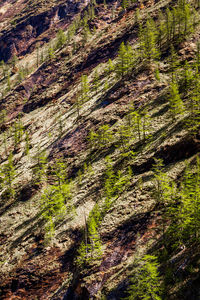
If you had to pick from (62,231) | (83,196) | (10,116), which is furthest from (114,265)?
(10,116)

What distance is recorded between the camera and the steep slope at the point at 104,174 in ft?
78.5

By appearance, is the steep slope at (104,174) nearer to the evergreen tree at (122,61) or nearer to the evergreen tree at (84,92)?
the evergreen tree at (84,92)

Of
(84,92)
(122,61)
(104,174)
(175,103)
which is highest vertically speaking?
(122,61)

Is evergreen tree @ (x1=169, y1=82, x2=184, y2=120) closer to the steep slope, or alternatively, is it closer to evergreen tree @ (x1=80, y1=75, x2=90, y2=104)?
the steep slope

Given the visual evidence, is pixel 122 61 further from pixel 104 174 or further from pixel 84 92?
pixel 104 174

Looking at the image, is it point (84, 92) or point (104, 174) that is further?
point (84, 92)

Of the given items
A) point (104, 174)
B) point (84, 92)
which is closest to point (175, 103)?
point (104, 174)

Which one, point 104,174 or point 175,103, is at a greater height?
point 175,103

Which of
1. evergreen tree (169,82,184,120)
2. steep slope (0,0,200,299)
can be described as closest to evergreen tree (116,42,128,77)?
steep slope (0,0,200,299)

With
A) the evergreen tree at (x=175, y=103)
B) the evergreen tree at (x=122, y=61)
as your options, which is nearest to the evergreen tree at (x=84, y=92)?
the evergreen tree at (x=122, y=61)

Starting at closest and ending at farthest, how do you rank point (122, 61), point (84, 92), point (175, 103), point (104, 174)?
point (175, 103) < point (104, 174) < point (122, 61) < point (84, 92)

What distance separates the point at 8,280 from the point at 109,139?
3145 cm

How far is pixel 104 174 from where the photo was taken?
40094 millimetres

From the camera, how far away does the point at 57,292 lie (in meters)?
27.5
